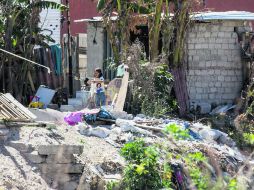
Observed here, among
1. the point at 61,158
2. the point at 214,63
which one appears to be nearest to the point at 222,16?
the point at 214,63

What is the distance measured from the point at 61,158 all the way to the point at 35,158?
1.13ft

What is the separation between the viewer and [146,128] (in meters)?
10.9

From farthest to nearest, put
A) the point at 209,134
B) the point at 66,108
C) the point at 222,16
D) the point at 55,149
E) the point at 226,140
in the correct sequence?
the point at 222,16 → the point at 66,108 → the point at 226,140 → the point at 209,134 → the point at 55,149

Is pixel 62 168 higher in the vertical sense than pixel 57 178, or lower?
higher

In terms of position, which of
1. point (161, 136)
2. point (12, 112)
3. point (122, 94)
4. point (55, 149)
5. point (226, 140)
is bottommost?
point (226, 140)

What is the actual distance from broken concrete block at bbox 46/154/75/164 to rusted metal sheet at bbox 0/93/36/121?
112cm

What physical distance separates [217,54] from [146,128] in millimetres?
5580

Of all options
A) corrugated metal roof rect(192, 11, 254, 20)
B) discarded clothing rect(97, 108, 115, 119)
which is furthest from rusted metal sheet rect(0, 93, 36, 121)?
corrugated metal roof rect(192, 11, 254, 20)

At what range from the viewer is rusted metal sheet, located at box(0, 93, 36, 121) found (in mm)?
9391

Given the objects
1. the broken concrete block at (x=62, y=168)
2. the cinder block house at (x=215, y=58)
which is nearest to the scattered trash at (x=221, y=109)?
the cinder block house at (x=215, y=58)

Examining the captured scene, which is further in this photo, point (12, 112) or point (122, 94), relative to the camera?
point (122, 94)

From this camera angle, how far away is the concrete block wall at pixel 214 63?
1565cm

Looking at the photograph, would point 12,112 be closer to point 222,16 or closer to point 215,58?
point 222,16

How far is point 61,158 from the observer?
8492mm
